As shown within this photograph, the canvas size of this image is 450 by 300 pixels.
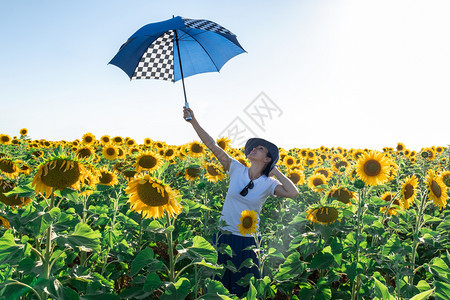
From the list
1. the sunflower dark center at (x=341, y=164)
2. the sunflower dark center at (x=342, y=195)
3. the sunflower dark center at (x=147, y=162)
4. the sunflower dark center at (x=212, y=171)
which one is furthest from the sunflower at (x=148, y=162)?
the sunflower dark center at (x=341, y=164)

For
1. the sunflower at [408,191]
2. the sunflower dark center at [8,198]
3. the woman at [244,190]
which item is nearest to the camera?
the sunflower dark center at [8,198]

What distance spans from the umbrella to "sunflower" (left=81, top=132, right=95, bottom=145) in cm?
670

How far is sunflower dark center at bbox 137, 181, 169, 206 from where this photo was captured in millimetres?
2385

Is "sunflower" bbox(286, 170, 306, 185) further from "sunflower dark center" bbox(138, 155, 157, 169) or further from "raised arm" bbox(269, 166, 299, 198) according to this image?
"sunflower dark center" bbox(138, 155, 157, 169)

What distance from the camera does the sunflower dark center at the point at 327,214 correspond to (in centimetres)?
323

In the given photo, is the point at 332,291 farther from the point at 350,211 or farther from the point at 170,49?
the point at 170,49

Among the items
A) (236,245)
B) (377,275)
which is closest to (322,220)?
(377,275)

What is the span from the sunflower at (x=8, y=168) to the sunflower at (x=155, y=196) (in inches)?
110

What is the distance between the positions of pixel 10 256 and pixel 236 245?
7.99ft

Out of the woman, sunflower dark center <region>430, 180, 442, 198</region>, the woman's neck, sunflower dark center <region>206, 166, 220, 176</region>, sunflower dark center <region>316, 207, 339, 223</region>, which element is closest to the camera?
sunflower dark center <region>316, 207, 339, 223</region>

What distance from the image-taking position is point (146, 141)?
11.8 meters

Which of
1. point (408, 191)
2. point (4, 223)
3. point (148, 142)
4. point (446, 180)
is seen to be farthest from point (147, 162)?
point (148, 142)

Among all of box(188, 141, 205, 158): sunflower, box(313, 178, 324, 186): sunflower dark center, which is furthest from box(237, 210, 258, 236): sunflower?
box(188, 141, 205, 158): sunflower

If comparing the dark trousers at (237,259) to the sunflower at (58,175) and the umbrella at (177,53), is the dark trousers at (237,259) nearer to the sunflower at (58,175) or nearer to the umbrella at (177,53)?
the sunflower at (58,175)
